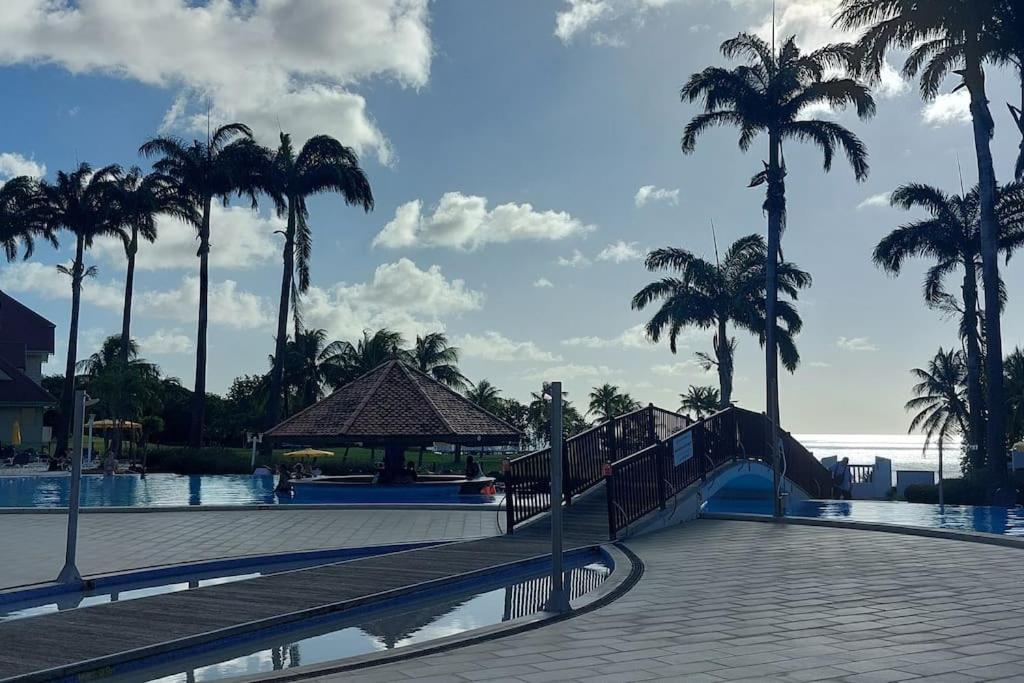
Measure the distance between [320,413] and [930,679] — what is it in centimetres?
2334

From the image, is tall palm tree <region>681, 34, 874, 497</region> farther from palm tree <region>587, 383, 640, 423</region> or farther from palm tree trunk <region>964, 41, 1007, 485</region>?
palm tree <region>587, 383, 640, 423</region>

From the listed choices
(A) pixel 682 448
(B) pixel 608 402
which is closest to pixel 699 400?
(B) pixel 608 402

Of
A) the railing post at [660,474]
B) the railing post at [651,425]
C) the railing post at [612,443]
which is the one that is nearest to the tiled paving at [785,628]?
the railing post at [660,474]

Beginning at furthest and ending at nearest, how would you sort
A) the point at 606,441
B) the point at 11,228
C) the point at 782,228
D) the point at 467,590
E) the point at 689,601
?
the point at 11,228
the point at 782,228
the point at 606,441
the point at 467,590
the point at 689,601

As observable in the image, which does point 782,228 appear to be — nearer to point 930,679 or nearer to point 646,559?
point 646,559

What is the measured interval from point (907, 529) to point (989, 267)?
48.9ft

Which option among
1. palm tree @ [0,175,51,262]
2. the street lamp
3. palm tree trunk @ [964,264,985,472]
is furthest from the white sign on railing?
palm tree @ [0,175,51,262]

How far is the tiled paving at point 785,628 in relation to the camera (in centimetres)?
684

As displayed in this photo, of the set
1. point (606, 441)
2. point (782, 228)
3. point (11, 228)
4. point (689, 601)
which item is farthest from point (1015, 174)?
point (11, 228)

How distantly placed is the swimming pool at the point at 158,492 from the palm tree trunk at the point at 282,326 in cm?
490

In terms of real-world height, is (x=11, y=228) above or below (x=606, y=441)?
above

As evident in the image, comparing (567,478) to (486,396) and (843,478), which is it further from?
(486,396)

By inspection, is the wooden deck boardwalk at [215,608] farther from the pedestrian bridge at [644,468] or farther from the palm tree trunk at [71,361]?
the palm tree trunk at [71,361]

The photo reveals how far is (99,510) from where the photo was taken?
67.1 ft
